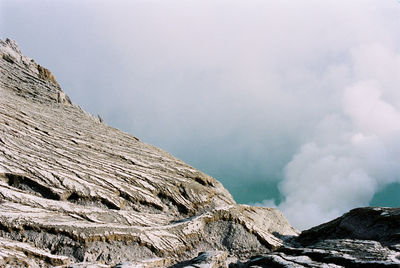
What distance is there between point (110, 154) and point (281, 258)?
1892cm

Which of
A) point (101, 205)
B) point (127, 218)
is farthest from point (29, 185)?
point (127, 218)

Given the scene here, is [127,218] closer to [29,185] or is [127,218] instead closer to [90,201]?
[90,201]

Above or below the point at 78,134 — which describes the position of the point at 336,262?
below

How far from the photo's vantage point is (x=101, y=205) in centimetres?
2036

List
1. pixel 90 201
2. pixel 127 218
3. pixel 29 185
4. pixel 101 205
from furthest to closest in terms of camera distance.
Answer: pixel 101 205, pixel 90 201, pixel 127 218, pixel 29 185

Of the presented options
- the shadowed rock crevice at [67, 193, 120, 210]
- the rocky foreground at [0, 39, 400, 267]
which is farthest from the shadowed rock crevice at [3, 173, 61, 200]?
the shadowed rock crevice at [67, 193, 120, 210]

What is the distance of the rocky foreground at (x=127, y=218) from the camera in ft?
49.1

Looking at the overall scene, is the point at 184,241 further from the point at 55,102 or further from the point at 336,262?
the point at 55,102

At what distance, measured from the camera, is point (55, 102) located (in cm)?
4225

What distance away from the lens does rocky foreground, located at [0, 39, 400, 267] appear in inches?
589

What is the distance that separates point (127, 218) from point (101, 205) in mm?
2364

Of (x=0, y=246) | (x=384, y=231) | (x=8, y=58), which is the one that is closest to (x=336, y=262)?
(x=384, y=231)

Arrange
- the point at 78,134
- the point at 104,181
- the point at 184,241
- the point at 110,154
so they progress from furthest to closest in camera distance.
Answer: the point at 78,134, the point at 110,154, the point at 104,181, the point at 184,241

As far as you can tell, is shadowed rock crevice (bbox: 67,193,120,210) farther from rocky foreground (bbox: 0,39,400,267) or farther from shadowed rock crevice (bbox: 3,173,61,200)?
shadowed rock crevice (bbox: 3,173,61,200)
